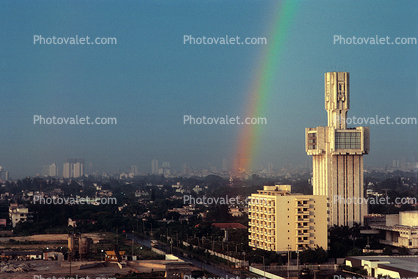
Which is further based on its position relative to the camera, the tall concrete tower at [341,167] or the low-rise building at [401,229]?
the tall concrete tower at [341,167]

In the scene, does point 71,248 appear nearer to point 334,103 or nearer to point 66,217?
point 334,103

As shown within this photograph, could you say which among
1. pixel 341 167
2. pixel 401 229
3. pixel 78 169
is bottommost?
pixel 401 229

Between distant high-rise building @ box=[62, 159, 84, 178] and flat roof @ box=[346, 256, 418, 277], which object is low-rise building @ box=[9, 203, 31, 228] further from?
distant high-rise building @ box=[62, 159, 84, 178]

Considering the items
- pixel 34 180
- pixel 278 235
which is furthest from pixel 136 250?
pixel 34 180
